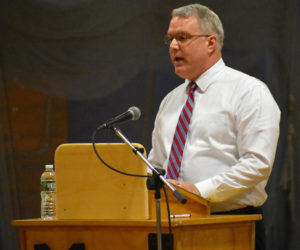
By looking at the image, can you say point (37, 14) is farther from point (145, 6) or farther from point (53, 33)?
point (145, 6)

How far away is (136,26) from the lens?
3990 mm

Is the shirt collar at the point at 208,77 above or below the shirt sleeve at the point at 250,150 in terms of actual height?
above

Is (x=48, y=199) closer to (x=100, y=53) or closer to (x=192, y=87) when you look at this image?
(x=192, y=87)

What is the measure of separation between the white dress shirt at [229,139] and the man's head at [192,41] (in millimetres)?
61

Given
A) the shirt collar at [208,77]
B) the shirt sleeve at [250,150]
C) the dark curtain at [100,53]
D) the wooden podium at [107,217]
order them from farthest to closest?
the dark curtain at [100,53] → the shirt collar at [208,77] → the shirt sleeve at [250,150] → the wooden podium at [107,217]

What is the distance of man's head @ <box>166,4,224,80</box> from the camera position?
9.24ft

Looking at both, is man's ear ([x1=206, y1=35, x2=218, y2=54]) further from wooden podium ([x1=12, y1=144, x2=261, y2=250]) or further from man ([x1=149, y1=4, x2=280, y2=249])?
wooden podium ([x1=12, y1=144, x2=261, y2=250])

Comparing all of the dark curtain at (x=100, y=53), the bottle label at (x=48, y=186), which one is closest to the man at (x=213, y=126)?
the bottle label at (x=48, y=186)

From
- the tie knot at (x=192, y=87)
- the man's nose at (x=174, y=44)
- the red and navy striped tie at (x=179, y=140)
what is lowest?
the red and navy striped tie at (x=179, y=140)

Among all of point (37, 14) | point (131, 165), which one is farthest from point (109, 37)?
point (131, 165)

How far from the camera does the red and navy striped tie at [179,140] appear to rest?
2635mm

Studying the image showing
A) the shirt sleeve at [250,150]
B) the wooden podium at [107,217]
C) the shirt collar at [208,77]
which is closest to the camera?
the wooden podium at [107,217]

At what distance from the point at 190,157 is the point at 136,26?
1.67 metres

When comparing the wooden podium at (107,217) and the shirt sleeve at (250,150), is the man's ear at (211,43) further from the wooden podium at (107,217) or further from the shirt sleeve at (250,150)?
the wooden podium at (107,217)
